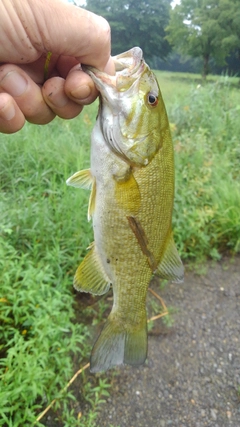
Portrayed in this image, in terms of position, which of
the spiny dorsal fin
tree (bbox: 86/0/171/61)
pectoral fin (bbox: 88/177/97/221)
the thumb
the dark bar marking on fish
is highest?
the thumb

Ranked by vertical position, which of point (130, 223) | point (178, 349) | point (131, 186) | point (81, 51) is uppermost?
point (81, 51)

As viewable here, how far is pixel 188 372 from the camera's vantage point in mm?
2682

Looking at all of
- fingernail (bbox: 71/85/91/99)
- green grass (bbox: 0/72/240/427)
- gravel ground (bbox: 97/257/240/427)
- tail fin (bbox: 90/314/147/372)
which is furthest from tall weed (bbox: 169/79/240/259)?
fingernail (bbox: 71/85/91/99)

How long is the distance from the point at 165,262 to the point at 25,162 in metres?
2.49

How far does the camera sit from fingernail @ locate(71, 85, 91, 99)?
3.99ft

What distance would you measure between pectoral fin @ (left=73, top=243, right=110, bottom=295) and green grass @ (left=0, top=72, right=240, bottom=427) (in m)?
0.77

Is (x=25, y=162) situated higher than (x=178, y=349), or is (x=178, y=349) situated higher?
(x=25, y=162)

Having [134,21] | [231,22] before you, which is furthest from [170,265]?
[231,22]

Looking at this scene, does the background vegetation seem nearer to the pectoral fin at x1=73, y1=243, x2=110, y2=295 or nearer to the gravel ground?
the gravel ground

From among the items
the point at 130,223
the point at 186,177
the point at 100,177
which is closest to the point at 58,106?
the point at 100,177

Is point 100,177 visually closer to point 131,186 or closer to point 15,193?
point 131,186

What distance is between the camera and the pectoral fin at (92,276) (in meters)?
1.37

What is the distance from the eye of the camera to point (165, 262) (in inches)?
54.7

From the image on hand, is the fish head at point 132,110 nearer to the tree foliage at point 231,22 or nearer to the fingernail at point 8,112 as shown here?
the fingernail at point 8,112
